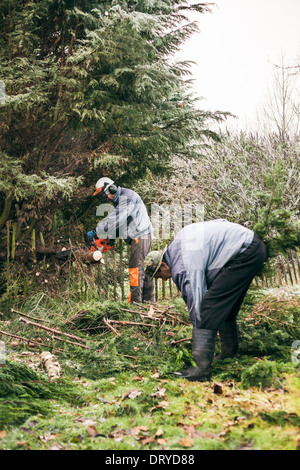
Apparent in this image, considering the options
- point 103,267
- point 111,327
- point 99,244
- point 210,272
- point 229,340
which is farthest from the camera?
point 103,267

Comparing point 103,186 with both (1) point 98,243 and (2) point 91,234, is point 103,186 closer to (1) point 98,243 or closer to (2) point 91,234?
(2) point 91,234

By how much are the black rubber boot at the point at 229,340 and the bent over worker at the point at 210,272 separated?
43cm

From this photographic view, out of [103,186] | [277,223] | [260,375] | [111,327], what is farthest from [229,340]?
[103,186]

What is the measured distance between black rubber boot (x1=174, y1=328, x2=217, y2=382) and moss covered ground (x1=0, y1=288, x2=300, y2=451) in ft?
0.38

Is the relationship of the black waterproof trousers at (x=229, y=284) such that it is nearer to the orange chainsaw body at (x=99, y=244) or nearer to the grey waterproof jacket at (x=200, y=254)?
the grey waterproof jacket at (x=200, y=254)

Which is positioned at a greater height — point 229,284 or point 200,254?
point 200,254

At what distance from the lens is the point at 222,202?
971 centimetres

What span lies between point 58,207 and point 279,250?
14.4 feet

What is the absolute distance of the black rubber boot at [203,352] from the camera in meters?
3.20

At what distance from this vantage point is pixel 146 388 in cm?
311

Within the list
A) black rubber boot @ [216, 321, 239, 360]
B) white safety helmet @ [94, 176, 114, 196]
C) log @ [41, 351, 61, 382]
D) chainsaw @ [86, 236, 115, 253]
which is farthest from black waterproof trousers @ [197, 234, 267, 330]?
white safety helmet @ [94, 176, 114, 196]

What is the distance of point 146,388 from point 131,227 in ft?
11.1
